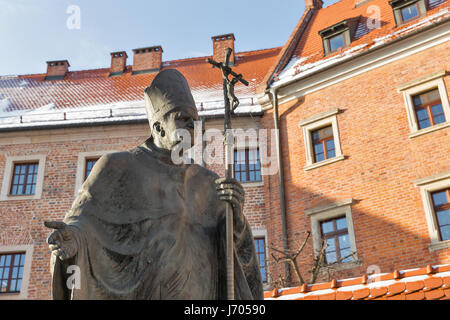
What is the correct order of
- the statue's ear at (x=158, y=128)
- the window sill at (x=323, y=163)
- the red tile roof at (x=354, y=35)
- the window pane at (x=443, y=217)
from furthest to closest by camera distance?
the red tile roof at (x=354, y=35)
the window sill at (x=323, y=163)
the window pane at (x=443, y=217)
the statue's ear at (x=158, y=128)

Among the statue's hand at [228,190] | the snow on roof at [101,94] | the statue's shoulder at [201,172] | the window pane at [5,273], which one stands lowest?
the statue's hand at [228,190]

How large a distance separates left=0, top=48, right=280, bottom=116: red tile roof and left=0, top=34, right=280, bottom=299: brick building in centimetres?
5

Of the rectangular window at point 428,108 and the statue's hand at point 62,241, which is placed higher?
the rectangular window at point 428,108

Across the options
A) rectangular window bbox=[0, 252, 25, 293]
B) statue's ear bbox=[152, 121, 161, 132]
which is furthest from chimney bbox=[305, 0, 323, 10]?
statue's ear bbox=[152, 121, 161, 132]

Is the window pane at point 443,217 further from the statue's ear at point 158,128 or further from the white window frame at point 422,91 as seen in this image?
the statue's ear at point 158,128

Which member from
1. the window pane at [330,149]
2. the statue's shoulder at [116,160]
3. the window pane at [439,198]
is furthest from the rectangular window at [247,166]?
the statue's shoulder at [116,160]

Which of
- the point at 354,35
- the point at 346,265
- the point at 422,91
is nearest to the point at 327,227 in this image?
the point at 346,265

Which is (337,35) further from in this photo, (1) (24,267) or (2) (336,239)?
(1) (24,267)

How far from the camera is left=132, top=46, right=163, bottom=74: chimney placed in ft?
75.6

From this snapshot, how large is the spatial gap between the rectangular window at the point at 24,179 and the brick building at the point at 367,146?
7541 millimetres

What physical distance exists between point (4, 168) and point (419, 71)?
13202 millimetres

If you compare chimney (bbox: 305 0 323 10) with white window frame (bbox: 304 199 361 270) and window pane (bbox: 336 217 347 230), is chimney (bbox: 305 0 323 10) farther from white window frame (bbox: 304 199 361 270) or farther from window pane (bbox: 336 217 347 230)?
window pane (bbox: 336 217 347 230)

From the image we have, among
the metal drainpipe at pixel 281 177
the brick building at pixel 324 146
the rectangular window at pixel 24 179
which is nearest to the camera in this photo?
the brick building at pixel 324 146

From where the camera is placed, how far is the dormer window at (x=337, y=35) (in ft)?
58.1
